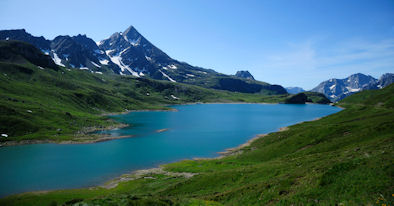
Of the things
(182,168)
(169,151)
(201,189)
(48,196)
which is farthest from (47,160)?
(201,189)

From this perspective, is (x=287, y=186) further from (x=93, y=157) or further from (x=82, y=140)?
(x=82, y=140)

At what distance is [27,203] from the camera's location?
44.1m

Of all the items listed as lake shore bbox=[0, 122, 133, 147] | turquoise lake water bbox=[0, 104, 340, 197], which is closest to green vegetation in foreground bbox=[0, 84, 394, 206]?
turquoise lake water bbox=[0, 104, 340, 197]

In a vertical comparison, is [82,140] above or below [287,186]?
below

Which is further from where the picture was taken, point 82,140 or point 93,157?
point 82,140

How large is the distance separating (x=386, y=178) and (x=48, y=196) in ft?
193

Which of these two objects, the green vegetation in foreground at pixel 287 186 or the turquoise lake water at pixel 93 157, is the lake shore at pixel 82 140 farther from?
the green vegetation in foreground at pixel 287 186

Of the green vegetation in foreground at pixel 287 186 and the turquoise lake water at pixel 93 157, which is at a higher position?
the green vegetation in foreground at pixel 287 186

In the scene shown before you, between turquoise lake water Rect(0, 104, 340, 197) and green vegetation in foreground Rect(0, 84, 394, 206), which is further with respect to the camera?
turquoise lake water Rect(0, 104, 340, 197)

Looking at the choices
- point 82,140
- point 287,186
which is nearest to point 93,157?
point 82,140

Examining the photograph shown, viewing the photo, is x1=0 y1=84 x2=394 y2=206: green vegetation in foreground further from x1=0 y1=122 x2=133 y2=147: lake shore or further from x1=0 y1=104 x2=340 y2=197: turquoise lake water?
x1=0 y1=122 x2=133 y2=147: lake shore

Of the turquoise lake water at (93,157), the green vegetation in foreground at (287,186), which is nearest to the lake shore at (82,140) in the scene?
the turquoise lake water at (93,157)

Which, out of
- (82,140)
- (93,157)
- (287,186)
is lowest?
(93,157)

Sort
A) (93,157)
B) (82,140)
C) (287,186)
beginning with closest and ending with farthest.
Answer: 1. (287,186)
2. (93,157)
3. (82,140)
